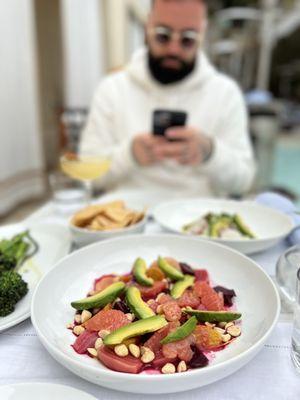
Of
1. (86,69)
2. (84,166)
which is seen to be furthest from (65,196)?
(86,69)

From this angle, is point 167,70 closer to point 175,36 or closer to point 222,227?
point 175,36

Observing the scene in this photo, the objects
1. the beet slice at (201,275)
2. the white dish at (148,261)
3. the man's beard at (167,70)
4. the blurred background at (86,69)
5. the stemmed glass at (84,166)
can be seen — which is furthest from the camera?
the blurred background at (86,69)

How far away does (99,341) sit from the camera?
39cm

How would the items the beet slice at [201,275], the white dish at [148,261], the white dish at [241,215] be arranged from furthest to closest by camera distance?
the white dish at [241,215], the beet slice at [201,275], the white dish at [148,261]

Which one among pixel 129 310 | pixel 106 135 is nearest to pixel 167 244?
pixel 129 310

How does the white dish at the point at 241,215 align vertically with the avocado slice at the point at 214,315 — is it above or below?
below

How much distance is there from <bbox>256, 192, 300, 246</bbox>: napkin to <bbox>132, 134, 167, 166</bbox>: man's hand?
1.32 ft

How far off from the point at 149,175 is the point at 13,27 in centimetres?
133

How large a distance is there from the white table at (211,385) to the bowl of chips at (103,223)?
0.77 feet

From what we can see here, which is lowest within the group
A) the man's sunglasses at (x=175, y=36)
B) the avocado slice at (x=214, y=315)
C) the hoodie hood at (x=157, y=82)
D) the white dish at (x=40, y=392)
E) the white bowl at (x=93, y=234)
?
the white bowl at (x=93, y=234)

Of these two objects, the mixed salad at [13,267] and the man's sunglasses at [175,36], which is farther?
the man's sunglasses at [175,36]

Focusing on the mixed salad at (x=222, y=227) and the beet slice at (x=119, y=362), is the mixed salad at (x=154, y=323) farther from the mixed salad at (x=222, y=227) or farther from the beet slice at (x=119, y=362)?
the mixed salad at (x=222, y=227)

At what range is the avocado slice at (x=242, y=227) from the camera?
72 cm

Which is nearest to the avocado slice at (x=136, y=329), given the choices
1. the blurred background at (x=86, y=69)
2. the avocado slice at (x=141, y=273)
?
the avocado slice at (x=141, y=273)
